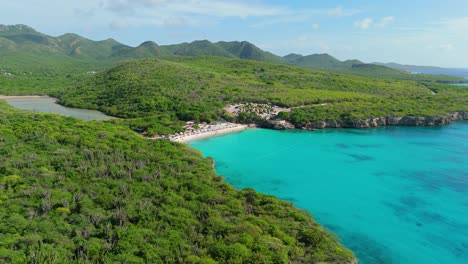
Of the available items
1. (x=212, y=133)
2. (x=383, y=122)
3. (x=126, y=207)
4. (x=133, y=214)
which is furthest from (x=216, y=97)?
(x=133, y=214)

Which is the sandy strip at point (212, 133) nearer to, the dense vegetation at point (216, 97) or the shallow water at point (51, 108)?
the dense vegetation at point (216, 97)

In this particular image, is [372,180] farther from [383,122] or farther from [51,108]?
[51,108]

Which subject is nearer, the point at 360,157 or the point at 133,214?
the point at 133,214

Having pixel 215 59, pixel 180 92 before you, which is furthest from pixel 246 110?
pixel 215 59

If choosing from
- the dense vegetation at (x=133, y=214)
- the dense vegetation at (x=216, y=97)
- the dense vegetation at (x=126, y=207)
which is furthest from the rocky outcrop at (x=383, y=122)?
the dense vegetation at (x=133, y=214)

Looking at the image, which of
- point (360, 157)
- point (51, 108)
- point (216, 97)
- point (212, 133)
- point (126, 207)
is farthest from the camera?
point (216, 97)

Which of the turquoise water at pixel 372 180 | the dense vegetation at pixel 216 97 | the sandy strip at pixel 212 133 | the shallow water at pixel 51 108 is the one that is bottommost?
the turquoise water at pixel 372 180
